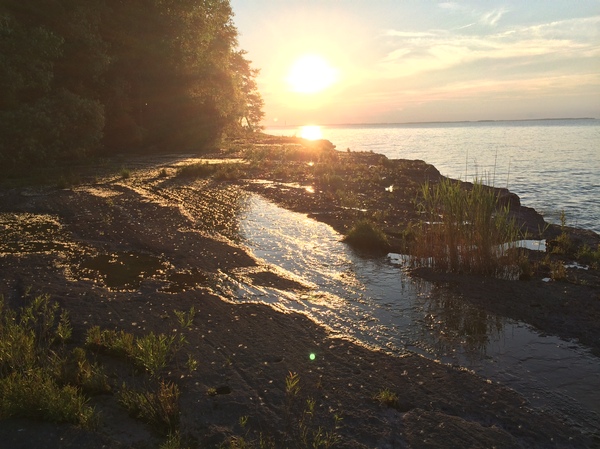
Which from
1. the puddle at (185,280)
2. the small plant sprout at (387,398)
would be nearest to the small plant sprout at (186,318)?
the puddle at (185,280)

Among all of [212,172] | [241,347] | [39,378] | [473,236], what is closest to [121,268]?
[241,347]

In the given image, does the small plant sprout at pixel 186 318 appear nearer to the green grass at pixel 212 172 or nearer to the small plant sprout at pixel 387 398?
the small plant sprout at pixel 387 398

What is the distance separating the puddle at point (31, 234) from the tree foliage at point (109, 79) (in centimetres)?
930

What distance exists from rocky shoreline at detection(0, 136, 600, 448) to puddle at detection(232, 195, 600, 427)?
1.08 ft

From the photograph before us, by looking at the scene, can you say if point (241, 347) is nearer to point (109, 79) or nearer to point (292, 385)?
point (292, 385)

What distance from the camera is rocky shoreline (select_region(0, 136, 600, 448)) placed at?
4.89 m

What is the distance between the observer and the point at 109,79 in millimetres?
32469

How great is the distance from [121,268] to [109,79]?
88.1ft

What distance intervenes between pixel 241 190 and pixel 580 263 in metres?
14.2

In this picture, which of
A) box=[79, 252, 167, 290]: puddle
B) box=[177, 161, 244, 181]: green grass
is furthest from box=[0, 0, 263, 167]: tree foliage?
box=[79, 252, 167, 290]: puddle

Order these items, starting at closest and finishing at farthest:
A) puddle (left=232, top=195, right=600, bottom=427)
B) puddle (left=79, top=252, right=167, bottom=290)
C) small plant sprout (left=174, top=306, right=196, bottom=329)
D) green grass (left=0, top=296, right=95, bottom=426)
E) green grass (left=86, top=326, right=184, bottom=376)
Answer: green grass (left=0, top=296, right=95, bottom=426) < green grass (left=86, top=326, right=184, bottom=376) < puddle (left=232, top=195, right=600, bottom=427) < small plant sprout (left=174, top=306, right=196, bottom=329) < puddle (left=79, top=252, right=167, bottom=290)

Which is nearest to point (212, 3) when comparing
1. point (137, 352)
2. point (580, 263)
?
point (580, 263)

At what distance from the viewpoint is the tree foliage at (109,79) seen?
73.4 feet

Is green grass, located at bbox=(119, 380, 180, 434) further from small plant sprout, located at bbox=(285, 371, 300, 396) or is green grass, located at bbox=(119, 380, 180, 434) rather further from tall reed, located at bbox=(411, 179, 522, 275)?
tall reed, located at bbox=(411, 179, 522, 275)
